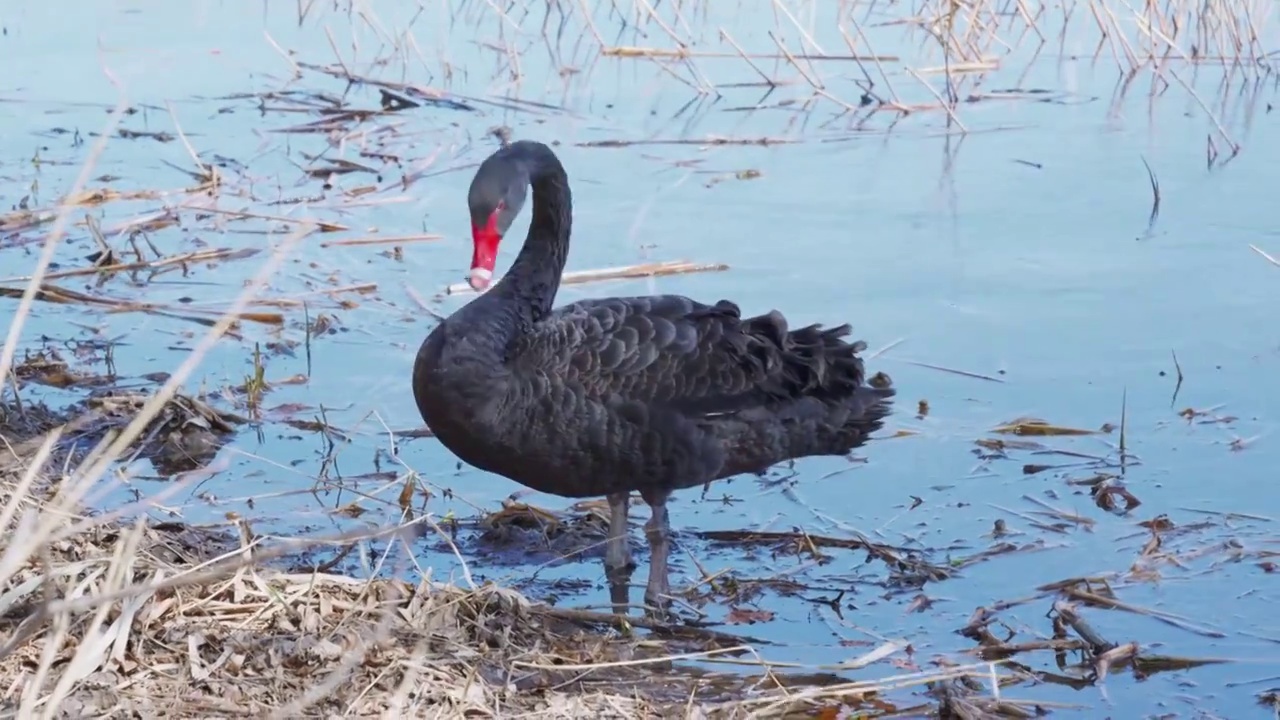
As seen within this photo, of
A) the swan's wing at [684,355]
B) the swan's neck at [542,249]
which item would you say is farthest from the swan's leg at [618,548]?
the swan's neck at [542,249]

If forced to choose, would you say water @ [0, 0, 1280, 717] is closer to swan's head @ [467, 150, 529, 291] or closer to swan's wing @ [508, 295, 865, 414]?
swan's wing @ [508, 295, 865, 414]

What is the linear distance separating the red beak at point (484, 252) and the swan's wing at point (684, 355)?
0.26m

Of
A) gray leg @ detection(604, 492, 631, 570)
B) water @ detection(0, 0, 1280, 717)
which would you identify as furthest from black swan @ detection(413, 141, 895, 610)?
water @ detection(0, 0, 1280, 717)

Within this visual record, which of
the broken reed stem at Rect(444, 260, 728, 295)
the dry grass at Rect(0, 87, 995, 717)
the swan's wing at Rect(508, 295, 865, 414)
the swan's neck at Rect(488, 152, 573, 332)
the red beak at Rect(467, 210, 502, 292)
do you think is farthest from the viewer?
the broken reed stem at Rect(444, 260, 728, 295)

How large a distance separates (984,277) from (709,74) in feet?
11.1

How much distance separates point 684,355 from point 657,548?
47 centimetres

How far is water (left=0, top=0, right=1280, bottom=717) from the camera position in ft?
13.6

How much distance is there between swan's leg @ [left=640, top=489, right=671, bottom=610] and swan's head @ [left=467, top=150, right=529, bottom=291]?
694 millimetres

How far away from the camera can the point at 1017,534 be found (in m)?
4.23

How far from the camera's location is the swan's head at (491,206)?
145 inches

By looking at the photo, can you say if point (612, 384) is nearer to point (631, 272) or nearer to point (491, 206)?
point (491, 206)

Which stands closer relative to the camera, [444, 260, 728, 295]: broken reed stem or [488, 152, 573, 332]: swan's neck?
[488, 152, 573, 332]: swan's neck

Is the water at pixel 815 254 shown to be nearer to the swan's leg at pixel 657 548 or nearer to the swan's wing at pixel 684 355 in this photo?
the swan's leg at pixel 657 548

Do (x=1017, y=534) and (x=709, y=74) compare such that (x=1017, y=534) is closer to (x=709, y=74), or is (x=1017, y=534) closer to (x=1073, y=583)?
(x=1073, y=583)
